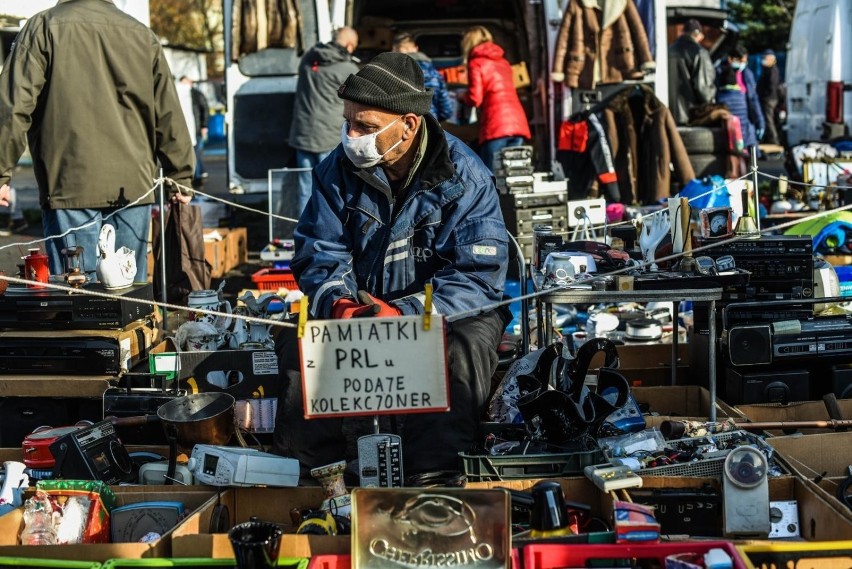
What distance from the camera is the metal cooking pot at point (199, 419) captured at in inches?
147

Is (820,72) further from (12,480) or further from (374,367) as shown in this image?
(12,480)

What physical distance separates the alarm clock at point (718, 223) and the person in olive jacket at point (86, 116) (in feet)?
9.22

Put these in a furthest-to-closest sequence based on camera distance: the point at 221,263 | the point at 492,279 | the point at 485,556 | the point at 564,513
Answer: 1. the point at 221,263
2. the point at 492,279
3. the point at 564,513
4. the point at 485,556

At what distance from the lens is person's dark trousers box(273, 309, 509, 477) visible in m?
3.72

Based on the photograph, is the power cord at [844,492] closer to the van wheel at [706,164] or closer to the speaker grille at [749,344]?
the speaker grille at [749,344]

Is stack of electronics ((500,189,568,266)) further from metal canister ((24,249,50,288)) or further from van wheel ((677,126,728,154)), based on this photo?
metal canister ((24,249,50,288))

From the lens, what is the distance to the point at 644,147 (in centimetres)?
998

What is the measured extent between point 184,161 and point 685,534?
362cm

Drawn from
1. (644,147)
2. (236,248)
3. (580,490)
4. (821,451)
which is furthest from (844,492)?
(644,147)

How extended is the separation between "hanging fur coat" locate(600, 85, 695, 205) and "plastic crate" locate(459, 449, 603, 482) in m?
6.64

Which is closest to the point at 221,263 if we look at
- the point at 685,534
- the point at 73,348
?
the point at 73,348

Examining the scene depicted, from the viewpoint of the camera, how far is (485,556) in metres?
2.77

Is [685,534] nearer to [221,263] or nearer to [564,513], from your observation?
[564,513]

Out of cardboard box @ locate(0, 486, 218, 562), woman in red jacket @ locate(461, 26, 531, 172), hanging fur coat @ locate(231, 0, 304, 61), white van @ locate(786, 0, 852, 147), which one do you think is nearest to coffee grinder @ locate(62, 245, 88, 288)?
cardboard box @ locate(0, 486, 218, 562)
